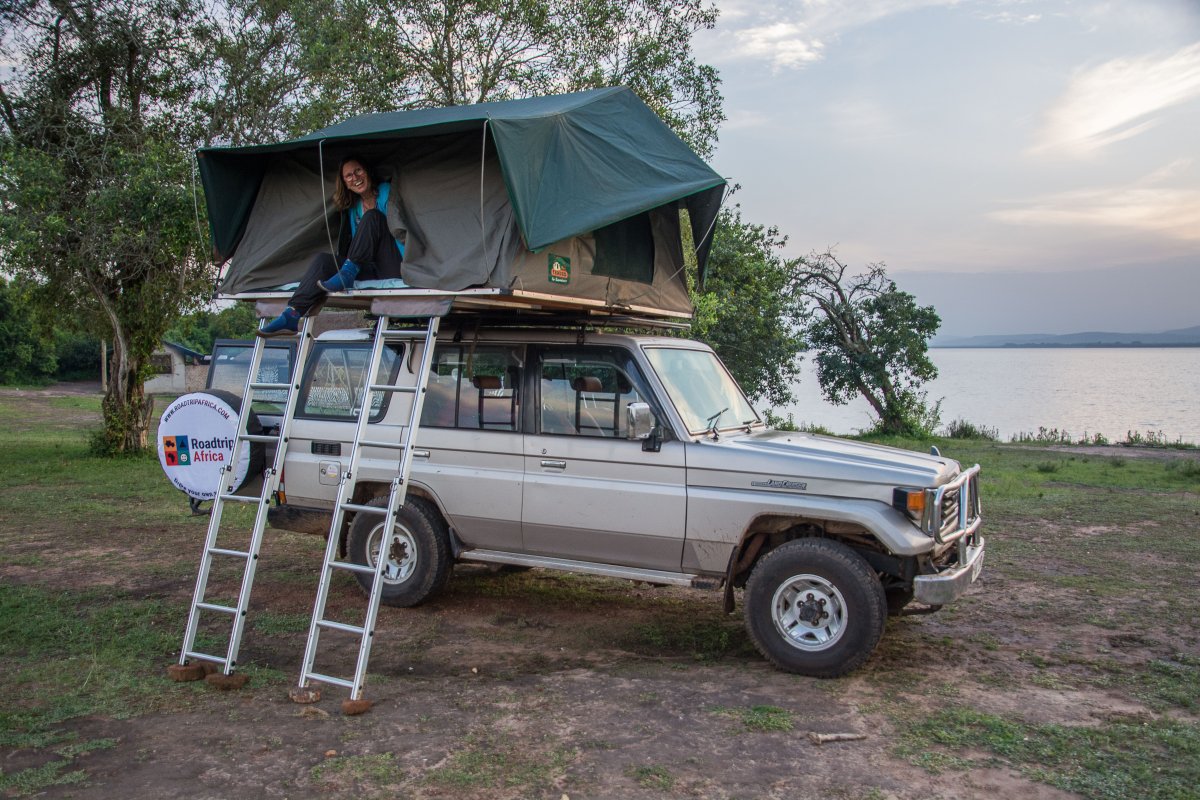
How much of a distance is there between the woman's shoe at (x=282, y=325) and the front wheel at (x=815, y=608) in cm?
341

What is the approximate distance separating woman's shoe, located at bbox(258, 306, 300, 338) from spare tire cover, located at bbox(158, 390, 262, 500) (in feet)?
2.00

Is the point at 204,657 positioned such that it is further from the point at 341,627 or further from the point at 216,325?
the point at 216,325

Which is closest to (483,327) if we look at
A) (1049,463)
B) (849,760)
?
(849,760)

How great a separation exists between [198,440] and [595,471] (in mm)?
2731

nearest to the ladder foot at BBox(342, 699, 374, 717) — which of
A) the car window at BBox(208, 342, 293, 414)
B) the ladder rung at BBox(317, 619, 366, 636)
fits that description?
the ladder rung at BBox(317, 619, 366, 636)

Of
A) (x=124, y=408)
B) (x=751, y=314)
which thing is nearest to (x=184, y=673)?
(x=124, y=408)

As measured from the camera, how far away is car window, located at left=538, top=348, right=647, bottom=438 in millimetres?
6695

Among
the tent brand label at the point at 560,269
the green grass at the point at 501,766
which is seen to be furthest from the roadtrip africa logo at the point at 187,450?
the green grass at the point at 501,766

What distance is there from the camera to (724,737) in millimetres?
4953

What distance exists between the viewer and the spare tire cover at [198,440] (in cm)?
671

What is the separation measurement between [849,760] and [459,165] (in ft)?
13.7

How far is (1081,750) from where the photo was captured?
15.7 feet

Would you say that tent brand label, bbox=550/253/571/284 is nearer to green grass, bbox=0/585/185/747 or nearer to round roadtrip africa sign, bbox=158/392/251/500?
round roadtrip africa sign, bbox=158/392/251/500

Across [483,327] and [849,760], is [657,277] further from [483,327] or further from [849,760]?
[849,760]
